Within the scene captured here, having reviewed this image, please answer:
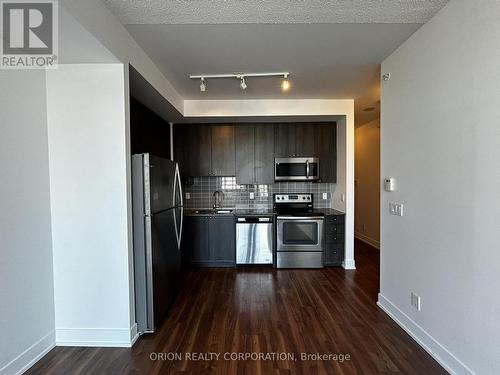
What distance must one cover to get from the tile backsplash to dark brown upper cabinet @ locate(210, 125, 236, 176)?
32cm

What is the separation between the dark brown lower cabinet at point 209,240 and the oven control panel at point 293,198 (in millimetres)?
981

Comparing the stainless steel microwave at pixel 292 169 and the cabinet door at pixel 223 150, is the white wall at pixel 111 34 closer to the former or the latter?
the cabinet door at pixel 223 150

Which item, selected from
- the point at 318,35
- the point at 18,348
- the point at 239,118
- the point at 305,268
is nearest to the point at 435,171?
the point at 318,35

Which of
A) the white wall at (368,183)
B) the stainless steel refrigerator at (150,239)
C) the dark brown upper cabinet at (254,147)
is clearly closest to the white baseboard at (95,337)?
the stainless steel refrigerator at (150,239)

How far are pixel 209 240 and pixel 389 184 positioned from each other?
2.66 m

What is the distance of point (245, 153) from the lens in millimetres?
4387

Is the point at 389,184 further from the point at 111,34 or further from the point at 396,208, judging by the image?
the point at 111,34

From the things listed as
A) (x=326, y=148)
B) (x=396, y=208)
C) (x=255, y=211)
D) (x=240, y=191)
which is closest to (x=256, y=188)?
(x=240, y=191)

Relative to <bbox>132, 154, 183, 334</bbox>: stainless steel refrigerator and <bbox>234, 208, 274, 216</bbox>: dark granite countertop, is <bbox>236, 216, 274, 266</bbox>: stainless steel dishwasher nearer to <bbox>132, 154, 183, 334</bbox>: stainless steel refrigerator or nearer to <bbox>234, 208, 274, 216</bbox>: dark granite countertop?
<bbox>234, 208, 274, 216</bbox>: dark granite countertop

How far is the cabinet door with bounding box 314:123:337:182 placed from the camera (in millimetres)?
4371

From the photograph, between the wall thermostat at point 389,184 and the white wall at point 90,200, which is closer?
the white wall at point 90,200

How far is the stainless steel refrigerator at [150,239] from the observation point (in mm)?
2279

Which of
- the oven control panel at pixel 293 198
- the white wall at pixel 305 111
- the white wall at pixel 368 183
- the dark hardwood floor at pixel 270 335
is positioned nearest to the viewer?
the dark hardwood floor at pixel 270 335
